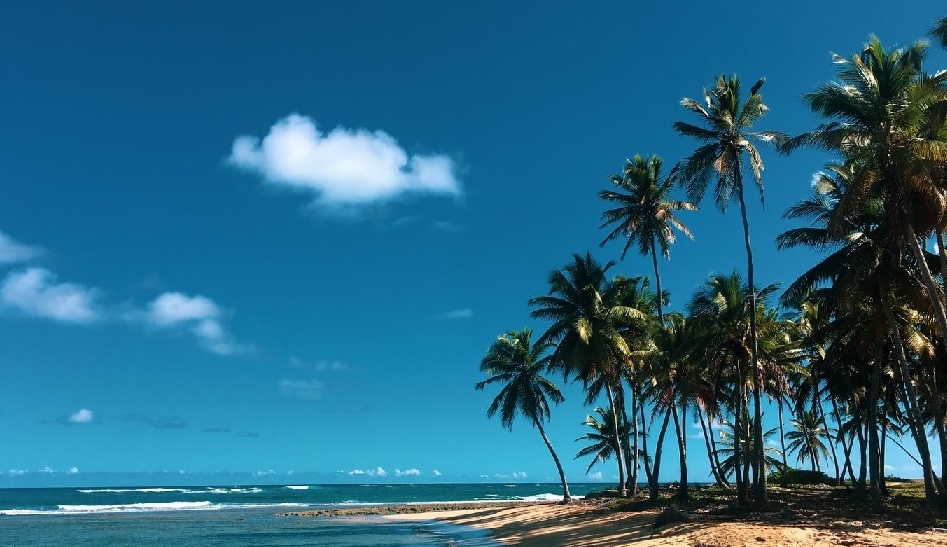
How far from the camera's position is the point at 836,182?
22.8m

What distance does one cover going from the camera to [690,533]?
59.2 feet

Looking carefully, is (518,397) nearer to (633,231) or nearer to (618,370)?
(618,370)

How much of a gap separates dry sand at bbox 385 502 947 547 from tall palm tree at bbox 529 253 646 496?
25.5ft

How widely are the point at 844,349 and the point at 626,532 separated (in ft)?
39.6

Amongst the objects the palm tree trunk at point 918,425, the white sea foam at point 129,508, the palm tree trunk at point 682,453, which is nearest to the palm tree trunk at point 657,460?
the palm tree trunk at point 682,453

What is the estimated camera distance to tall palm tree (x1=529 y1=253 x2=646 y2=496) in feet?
108

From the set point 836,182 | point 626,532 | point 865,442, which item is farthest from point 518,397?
point 836,182

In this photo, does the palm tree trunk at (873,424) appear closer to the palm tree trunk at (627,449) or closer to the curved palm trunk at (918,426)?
the curved palm trunk at (918,426)

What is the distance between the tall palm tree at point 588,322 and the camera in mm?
32812

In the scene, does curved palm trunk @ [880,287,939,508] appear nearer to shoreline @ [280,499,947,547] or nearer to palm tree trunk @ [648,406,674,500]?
shoreline @ [280,499,947,547]

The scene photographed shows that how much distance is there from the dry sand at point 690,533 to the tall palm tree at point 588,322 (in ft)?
25.5

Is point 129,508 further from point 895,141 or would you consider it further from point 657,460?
point 895,141

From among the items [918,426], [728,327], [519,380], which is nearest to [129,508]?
[519,380]

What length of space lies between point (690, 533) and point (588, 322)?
1554cm
